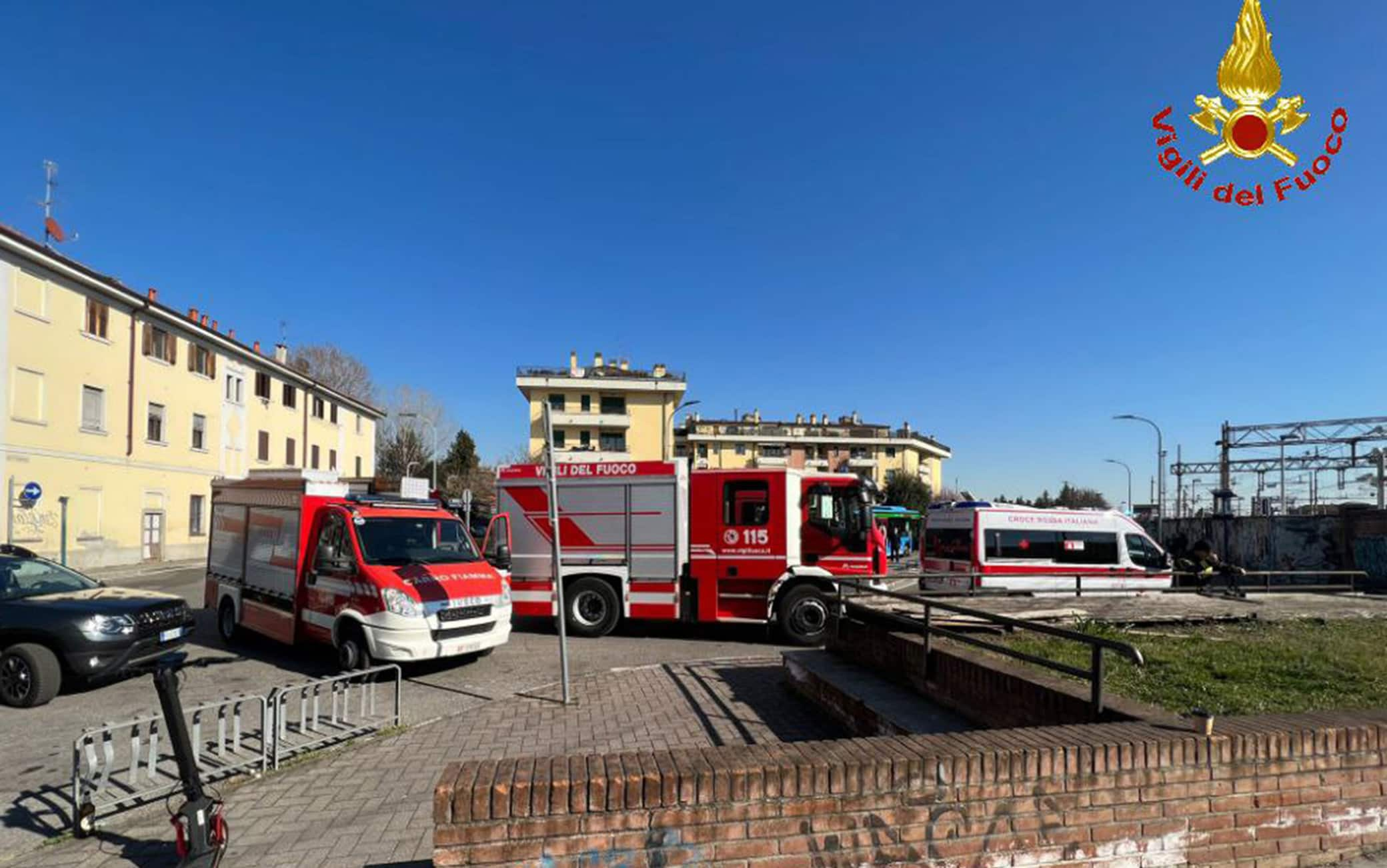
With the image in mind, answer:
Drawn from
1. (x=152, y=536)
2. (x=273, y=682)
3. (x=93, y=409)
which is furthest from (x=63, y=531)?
(x=273, y=682)

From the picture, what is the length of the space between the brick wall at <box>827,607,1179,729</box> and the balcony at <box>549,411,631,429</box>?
176 feet

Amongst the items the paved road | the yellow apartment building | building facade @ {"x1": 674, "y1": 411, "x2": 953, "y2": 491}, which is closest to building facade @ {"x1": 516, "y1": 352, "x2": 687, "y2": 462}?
building facade @ {"x1": 674, "y1": 411, "x2": 953, "y2": 491}

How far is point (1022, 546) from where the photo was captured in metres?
15.2

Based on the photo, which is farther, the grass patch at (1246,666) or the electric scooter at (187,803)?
the grass patch at (1246,666)

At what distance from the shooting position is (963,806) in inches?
130

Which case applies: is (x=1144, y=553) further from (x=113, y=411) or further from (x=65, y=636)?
(x=113, y=411)

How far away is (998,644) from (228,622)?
11.4m

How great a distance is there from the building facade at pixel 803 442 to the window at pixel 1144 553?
60424mm

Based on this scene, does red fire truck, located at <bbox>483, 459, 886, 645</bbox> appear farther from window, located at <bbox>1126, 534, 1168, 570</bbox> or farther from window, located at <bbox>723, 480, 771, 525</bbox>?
window, located at <bbox>1126, 534, 1168, 570</bbox>

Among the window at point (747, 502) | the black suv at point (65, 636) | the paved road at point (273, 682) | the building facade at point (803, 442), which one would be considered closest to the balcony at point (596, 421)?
the building facade at point (803, 442)

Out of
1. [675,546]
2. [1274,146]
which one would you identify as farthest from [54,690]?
[1274,146]

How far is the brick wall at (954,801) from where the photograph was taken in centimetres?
301

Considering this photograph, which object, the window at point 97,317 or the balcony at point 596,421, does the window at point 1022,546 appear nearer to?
the window at point 97,317

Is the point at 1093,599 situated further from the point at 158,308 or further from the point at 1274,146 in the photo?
the point at 158,308
